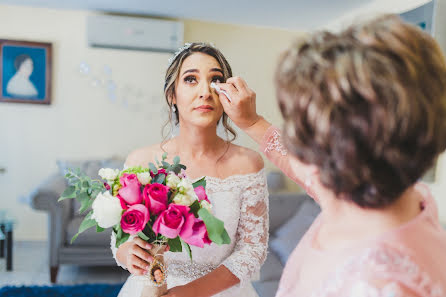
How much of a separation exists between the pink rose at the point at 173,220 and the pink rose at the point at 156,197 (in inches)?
0.8

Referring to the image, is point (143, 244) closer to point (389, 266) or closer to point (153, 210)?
point (153, 210)

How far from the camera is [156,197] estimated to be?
0.89 metres

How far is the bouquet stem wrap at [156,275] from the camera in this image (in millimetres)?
945

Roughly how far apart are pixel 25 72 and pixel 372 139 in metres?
4.68

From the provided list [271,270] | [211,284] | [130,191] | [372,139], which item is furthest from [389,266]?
[271,270]

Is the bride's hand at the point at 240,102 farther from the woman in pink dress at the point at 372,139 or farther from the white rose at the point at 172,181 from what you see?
the woman in pink dress at the point at 372,139

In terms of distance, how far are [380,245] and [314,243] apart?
0.17 meters

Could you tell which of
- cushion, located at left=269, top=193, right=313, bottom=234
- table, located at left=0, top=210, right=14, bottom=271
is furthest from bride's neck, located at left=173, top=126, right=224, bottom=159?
table, located at left=0, top=210, right=14, bottom=271

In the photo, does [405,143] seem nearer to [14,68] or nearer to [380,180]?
[380,180]

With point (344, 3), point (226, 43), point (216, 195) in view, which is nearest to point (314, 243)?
point (216, 195)

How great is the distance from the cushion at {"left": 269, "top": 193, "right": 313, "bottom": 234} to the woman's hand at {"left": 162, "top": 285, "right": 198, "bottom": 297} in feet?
7.41

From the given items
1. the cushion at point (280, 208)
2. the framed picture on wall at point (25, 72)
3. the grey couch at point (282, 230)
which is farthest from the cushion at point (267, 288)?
the framed picture on wall at point (25, 72)

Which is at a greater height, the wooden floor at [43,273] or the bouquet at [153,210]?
the bouquet at [153,210]

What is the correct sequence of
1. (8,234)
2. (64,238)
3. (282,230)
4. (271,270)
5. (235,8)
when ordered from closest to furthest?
(271,270) < (282,230) < (64,238) < (8,234) < (235,8)
